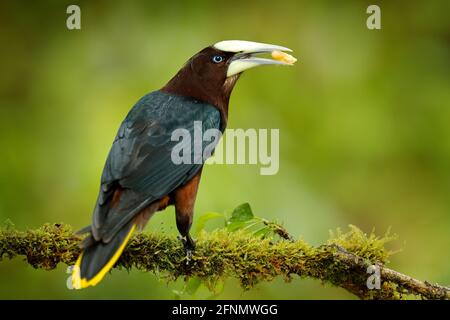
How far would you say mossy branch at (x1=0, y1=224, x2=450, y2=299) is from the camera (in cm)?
297

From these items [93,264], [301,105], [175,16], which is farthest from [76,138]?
[93,264]

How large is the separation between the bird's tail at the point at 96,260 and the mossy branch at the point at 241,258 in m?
0.14

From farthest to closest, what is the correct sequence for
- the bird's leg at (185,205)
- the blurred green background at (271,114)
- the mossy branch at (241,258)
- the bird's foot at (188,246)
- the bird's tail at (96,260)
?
the blurred green background at (271,114) → the bird's leg at (185,205) → the bird's foot at (188,246) → the mossy branch at (241,258) → the bird's tail at (96,260)

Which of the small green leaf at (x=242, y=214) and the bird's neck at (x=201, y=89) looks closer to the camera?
the small green leaf at (x=242, y=214)

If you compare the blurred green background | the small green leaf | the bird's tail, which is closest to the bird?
the bird's tail

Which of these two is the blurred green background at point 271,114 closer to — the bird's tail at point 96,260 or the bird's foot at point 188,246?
the bird's foot at point 188,246

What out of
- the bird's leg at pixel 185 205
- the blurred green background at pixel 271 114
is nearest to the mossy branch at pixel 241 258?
the bird's leg at pixel 185 205

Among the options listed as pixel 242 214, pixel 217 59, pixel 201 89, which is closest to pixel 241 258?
pixel 242 214

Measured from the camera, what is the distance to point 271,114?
5.23 meters

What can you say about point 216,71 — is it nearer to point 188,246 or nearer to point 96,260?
point 188,246

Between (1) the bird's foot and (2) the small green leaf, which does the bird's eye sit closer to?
(2) the small green leaf

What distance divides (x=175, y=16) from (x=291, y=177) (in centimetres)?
167

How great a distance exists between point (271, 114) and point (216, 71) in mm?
1377

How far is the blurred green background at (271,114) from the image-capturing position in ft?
16.0
